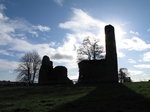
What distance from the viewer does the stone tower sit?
33.3m

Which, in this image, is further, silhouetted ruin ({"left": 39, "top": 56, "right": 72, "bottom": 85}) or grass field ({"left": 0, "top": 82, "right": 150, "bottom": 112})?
silhouetted ruin ({"left": 39, "top": 56, "right": 72, "bottom": 85})

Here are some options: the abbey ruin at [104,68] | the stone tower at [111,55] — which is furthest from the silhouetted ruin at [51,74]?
the stone tower at [111,55]

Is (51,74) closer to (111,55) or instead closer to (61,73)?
(61,73)

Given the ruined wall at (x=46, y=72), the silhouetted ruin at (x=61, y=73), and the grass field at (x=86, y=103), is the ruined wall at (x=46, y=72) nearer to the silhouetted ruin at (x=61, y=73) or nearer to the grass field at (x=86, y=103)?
the silhouetted ruin at (x=61, y=73)

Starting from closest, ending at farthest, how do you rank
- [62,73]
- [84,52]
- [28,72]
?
[62,73] → [84,52] → [28,72]

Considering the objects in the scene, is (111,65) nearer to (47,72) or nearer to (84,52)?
(47,72)

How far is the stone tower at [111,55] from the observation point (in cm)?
3328

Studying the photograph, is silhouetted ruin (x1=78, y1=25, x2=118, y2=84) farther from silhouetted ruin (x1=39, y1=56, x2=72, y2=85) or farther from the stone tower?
silhouetted ruin (x1=39, y1=56, x2=72, y2=85)

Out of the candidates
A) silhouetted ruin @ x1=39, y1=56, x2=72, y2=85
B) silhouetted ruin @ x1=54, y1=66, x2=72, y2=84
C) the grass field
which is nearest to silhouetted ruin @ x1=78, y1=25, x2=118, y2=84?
silhouetted ruin @ x1=54, y1=66, x2=72, y2=84

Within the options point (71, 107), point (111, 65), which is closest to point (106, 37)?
point (111, 65)

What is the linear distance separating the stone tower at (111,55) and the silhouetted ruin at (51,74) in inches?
384

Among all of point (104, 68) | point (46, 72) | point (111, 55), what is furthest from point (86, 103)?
point (46, 72)

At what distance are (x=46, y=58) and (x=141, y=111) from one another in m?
34.8

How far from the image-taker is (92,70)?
114 feet
